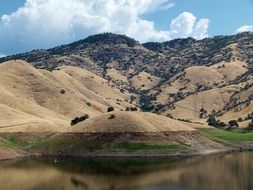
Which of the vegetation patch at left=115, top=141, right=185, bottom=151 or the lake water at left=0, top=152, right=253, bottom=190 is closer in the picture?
the lake water at left=0, top=152, right=253, bottom=190

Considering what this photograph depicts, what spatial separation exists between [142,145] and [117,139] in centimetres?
911

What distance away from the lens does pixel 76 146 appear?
167m

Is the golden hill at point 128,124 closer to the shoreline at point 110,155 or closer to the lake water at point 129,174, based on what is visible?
the shoreline at point 110,155

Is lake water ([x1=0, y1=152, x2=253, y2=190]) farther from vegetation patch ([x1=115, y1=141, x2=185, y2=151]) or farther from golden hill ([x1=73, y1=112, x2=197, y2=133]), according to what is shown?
golden hill ([x1=73, y1=112, x2=197, y2=133])

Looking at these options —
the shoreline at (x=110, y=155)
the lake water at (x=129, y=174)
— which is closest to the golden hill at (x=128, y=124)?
the shoreline at (x=110, y=155)

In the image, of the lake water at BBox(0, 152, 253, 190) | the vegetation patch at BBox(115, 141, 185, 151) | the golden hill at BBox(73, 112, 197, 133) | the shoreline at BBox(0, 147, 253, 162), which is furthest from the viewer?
the golden hill at BBox(73, 112, 197, 133)

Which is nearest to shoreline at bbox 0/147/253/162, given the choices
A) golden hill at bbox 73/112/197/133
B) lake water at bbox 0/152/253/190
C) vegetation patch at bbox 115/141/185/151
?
vegetation patch at bbox 115/141/185/151

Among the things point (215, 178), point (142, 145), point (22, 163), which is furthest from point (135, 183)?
point (142, 145)

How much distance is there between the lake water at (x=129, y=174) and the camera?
98.0m

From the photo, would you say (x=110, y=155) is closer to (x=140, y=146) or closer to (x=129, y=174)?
(x=140, y=146)

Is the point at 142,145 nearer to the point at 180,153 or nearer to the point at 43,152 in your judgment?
the point at 180,153

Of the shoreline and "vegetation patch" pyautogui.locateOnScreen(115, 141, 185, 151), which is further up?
"vegetation patch" pyautogui.locateOnScreen(115, 141, 185, 151)

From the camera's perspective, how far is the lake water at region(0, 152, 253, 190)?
97981 mm

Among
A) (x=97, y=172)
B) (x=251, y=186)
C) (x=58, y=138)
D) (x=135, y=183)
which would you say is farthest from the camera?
(x=58, y=138)
